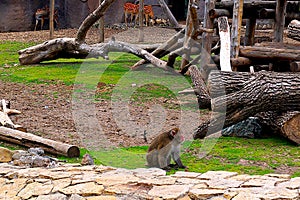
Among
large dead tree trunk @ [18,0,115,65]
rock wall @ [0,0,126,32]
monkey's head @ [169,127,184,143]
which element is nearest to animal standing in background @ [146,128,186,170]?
monkey's head @ [169,127,184,143]

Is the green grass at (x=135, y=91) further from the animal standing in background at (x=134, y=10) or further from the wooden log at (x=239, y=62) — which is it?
the animal standing in background at (x=134, y=10)

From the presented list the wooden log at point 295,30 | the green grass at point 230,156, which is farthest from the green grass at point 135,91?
the wooden log at point 295,30

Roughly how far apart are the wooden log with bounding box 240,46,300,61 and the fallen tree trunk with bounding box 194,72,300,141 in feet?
8.93

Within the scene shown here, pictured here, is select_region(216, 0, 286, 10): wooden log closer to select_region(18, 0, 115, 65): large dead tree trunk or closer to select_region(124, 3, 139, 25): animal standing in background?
select_region(18, 0, 115, 65): large dead tree trunk

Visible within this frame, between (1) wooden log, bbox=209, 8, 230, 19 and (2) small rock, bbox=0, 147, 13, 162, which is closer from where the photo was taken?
(2) small rock, bbox=0, 147, 13, 162

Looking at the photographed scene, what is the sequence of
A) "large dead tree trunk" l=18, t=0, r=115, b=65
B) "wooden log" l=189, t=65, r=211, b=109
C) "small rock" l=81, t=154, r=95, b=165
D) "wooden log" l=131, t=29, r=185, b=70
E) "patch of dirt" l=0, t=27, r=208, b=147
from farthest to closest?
"large dead tree trunk" l=18, t=0, r=115, b=65
"wooden log" l=131, t=29, r=185, b=70
"wooden log" l=189, t=65, r=211, b=109
"patch of dirt" l=0, t=27, r=208, b=147
"small rock" l=81, t=154, r=95, b=165

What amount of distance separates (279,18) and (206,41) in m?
1.59

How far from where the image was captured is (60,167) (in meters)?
7.07

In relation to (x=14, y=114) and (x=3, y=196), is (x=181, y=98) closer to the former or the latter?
(x=14, y=114)

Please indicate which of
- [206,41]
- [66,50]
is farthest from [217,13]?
[66,50]

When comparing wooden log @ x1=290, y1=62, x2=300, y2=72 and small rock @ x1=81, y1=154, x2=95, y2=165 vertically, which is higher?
wooden log @ x1=290, y1=62, x2=300, y2=72

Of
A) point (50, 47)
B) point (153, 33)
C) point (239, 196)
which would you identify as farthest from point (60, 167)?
point (153, 33)

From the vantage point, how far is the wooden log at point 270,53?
455 inches

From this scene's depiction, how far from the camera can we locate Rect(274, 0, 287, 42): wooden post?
12859 mm
